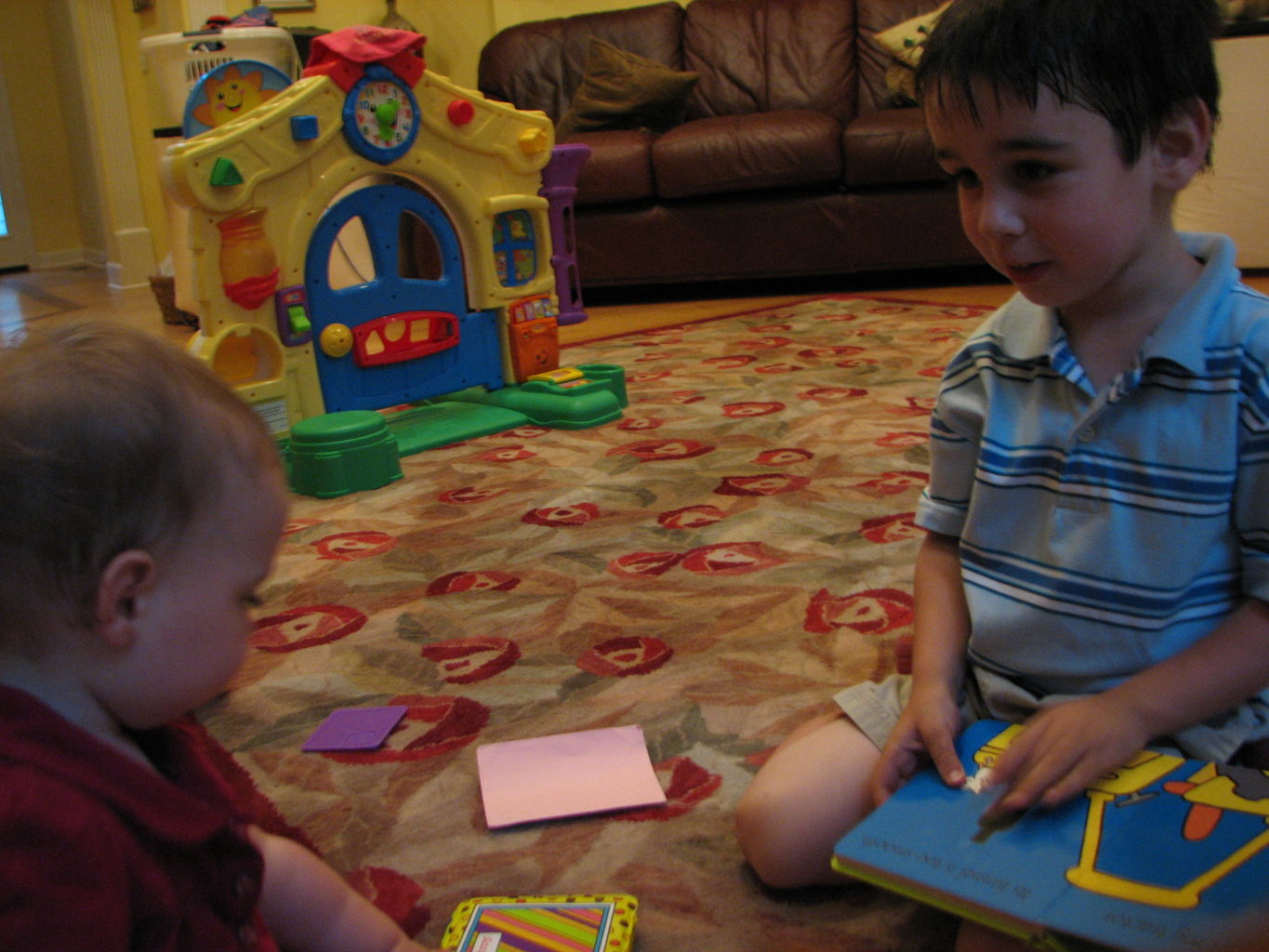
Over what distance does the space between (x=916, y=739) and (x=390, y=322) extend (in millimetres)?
1396

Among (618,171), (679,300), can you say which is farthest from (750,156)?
(679,300)

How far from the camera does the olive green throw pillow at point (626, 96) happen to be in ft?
11.1

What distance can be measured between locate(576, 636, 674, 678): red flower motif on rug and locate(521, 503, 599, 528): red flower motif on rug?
369mm

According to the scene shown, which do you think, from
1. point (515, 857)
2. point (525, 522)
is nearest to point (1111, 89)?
point (515, 857)

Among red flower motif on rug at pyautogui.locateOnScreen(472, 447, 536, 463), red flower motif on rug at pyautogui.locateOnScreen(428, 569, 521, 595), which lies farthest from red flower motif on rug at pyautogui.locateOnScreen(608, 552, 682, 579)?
red flower motif on rug at pyautogui.locateOnScreen(472, 447, 536, 463)

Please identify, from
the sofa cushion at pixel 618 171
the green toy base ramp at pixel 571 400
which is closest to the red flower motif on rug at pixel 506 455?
the green toy base ramp at pixel 571 400

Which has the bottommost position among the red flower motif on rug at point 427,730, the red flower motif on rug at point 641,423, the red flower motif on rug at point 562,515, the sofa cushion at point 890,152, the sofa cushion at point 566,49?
the red flower motif on rug at point 427,730

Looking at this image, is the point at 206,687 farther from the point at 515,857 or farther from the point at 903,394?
the point at 903,394

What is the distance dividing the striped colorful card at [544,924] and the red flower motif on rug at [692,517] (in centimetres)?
74

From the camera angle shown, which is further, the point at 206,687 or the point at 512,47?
the point at 512,47

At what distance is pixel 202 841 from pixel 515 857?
0.32 meters

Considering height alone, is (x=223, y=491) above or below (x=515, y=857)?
above

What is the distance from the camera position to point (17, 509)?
0.43 metres

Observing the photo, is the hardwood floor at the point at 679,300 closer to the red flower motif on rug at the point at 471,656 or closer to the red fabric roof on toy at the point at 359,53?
the red fabric roof on toy at the point at 359,53
